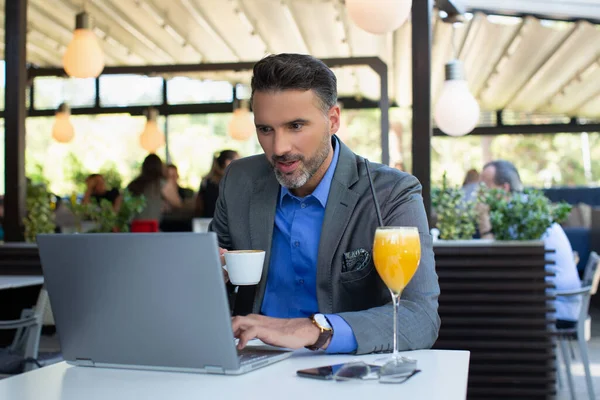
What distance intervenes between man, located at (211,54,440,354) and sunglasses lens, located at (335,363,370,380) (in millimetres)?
329

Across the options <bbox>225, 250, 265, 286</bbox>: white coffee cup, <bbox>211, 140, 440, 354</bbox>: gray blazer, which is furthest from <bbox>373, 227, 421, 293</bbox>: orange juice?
<bbox>225, 250, 265, 286</bbox>: white coffee cup

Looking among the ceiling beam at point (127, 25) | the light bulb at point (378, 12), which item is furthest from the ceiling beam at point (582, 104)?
the light bulb at point (378, 12)

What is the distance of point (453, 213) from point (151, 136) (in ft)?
19.0

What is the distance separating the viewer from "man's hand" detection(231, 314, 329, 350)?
1.44 metres

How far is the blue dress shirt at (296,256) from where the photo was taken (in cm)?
195

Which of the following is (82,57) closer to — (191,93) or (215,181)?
(215,181)

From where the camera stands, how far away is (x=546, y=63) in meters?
9.89

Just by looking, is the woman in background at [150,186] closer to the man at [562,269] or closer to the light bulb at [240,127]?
the light bulb at [240,127]

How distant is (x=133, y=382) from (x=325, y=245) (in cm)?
66

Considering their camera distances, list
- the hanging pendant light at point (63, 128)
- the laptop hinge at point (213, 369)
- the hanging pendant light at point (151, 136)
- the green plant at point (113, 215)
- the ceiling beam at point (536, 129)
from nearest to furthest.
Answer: the laptop hinge at point (213, 369), the green plant at point (113, 215), the hanging pendant light at point (63, 128), the hanging pendant light at point (151, 136), the ceiling beam at point (536, 129)

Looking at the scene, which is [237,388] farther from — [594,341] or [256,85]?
[594,341]

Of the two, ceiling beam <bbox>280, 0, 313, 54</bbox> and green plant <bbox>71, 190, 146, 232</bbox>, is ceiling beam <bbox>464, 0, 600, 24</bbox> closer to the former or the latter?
ceiling beam <bbox>280, 0, 313, 54</bbox>

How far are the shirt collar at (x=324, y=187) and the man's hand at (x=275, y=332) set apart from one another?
1.78 ft

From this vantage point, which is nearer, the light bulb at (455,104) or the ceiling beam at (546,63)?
the light bulb at (455,104)
